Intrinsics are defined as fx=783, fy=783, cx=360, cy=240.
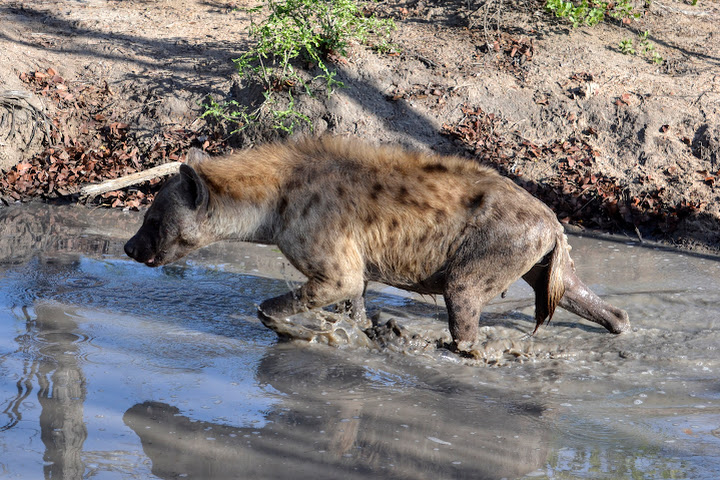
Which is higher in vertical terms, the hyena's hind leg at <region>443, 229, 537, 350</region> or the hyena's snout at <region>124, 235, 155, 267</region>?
the hyena's hind leg at <region>443, 229, 537, 350</region>

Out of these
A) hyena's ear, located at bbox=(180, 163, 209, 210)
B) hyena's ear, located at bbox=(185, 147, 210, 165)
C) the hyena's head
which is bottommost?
the hyena's head

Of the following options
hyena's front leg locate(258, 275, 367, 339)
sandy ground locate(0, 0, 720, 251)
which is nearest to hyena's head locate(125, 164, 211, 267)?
hyena's front leg locate(258, 275, 367, 339)

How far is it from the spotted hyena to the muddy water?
53cm

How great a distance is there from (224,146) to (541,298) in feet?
17.7

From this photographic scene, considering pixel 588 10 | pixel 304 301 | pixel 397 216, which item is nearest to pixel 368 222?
pixel 397 216

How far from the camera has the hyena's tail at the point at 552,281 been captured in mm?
5570

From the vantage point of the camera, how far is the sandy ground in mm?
9383

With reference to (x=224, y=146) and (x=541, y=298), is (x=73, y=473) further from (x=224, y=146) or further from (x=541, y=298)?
(x=224, y=146)

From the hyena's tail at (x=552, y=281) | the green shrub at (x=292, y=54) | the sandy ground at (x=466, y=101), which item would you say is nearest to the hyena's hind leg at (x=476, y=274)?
the hyena's tail at (x=552, y=281)

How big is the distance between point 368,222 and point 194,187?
4.18ft

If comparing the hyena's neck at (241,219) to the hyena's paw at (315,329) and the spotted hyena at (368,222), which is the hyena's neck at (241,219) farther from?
the hyena's paw at (315,329)

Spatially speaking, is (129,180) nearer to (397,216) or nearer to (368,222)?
(368,222)

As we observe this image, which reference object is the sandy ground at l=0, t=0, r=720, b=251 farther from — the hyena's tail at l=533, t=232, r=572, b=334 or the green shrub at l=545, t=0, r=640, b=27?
the hyena's tail at l=533, t=232, r=572, b=334

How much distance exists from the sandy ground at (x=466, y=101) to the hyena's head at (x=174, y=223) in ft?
Result: 11.8
